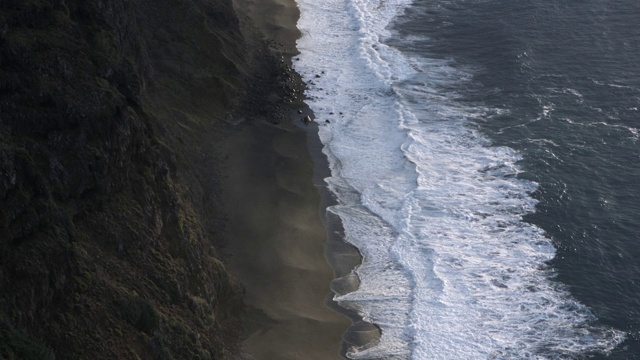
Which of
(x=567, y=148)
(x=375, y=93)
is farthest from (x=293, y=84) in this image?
(x=567, y=148)

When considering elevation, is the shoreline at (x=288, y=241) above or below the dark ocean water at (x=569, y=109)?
below

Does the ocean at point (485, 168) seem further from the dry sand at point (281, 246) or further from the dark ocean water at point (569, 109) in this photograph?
the dry sand at point (281, 246)

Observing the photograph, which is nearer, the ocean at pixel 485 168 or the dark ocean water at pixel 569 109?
the ocean at pixel 485 168

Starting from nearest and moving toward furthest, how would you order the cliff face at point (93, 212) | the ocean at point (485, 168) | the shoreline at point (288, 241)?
1. the cliff face at point (93, 212)
2. the shoreline at point (288, 241)
3. the ocean at point (485, 168)

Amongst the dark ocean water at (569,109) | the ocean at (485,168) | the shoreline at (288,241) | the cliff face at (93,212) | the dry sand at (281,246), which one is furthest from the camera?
the dark ocean water at (569,109)

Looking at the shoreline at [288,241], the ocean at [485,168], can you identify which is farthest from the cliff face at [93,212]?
the ocean at [485,168]

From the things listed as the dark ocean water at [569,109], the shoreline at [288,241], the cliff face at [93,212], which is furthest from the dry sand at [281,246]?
the dark ocean water at [569,109]

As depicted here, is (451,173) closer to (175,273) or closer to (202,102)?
(202,102)
